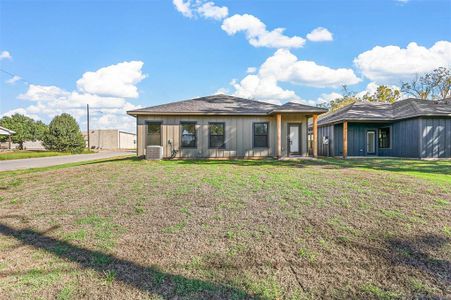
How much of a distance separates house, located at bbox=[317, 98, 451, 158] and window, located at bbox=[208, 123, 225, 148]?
23.5ft

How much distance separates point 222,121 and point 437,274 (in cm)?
1095

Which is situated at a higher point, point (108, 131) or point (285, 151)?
point (108, 131)

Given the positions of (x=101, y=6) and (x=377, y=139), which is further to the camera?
(x=377, y=139)

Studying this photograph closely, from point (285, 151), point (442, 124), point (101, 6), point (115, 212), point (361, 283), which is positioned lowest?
point (361, 283)

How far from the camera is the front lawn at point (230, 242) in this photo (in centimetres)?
269

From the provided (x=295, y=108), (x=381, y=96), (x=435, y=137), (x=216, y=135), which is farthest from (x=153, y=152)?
(x=381, y=96)

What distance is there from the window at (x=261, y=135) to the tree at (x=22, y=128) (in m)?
37.3

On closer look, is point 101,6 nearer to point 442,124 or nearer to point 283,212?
point 283,212

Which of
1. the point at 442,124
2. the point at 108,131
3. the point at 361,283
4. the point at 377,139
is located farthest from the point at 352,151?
the point at 108,131

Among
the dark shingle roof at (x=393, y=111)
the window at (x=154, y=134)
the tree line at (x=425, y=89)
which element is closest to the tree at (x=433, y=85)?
the tree line at (x=425, y=89)

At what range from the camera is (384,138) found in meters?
17.5

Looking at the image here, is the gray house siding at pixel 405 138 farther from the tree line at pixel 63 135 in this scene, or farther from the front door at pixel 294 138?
the tree line at pixel 63 135

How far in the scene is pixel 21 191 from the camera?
6.42 m

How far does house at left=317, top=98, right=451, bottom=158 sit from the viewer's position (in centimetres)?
1471
